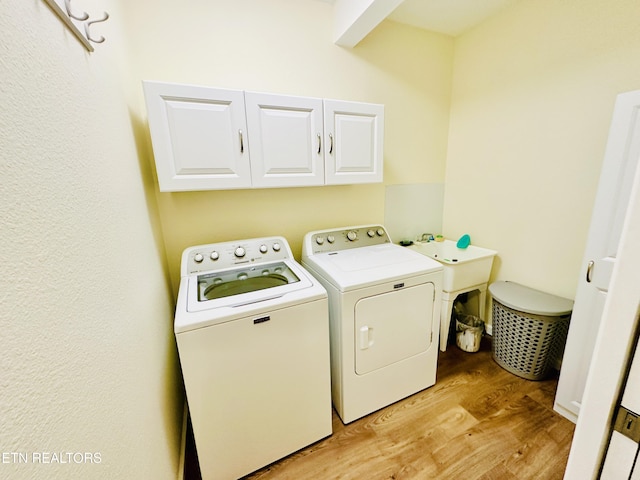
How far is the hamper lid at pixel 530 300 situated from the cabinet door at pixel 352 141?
1291 millimetres

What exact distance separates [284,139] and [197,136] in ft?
1.58

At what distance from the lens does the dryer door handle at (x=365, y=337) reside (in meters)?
1.48

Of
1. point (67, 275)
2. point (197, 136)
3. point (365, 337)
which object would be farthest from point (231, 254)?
point (67, 275)

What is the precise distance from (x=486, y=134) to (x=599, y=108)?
2.25 ft

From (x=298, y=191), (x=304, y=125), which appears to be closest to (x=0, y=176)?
(x=304, y=125)

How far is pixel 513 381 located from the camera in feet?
6.21

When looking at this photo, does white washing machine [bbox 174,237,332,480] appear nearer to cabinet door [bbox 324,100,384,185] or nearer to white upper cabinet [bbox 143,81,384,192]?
white upper cabinet [bbox 143,81,384,192]

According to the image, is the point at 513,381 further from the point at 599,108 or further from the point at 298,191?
the point at 298,191

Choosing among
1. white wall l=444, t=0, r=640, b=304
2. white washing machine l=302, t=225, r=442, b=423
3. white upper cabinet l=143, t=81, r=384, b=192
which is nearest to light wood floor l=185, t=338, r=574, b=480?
white washing machine l=302, t=225, r=442, b=423

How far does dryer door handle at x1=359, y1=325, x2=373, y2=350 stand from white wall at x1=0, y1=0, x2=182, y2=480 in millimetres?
1010

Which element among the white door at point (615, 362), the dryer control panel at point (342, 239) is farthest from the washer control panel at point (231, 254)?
the white door at point (615, 362)

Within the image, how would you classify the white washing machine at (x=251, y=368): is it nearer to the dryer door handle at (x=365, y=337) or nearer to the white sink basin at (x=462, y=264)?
the dryer door handle at (x=365, y=337)

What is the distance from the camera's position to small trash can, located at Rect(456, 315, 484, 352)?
2193 millimetres

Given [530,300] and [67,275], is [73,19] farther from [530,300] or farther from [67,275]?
[530,300]
